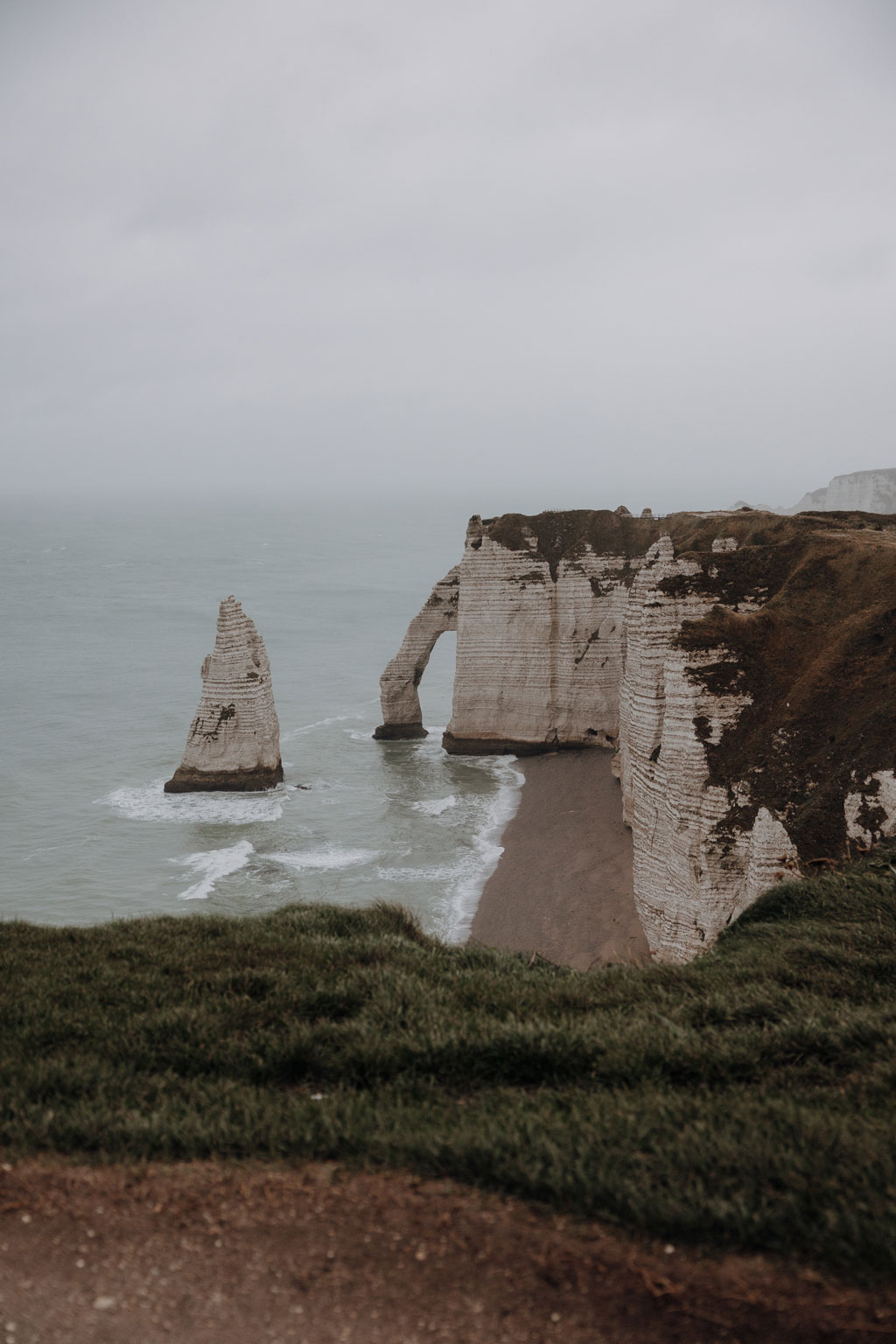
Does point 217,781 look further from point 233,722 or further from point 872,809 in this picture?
point 872,809

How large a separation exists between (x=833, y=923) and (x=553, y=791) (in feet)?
65.4

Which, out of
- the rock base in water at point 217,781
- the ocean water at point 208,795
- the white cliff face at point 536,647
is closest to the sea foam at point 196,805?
the ocean water at point 208,795

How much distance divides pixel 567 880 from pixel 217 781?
1361 cm

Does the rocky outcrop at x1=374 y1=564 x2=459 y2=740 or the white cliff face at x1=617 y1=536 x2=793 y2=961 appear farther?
the rocky outcrop at x1=374 y1=564 x2=459 y2=740

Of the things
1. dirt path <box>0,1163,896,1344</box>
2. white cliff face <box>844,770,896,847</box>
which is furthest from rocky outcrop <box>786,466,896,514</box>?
dirt path <box>0,1163,896,1344</box>

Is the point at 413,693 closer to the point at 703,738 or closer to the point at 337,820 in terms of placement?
the point at 337,820

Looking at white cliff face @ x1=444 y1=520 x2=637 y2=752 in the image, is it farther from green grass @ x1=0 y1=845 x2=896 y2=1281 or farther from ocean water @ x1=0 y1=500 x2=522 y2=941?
green grass @ x1=0 y1=845 x2=896 y2=1281

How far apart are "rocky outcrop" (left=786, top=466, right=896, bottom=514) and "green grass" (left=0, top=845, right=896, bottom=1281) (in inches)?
4432

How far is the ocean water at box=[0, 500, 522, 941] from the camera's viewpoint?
20375 millimetres

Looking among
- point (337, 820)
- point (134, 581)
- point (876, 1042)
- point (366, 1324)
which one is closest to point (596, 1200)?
point (366, 1324)

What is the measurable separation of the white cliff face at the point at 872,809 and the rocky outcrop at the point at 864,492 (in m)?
107

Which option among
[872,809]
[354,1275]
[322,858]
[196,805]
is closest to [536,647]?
[322,858]

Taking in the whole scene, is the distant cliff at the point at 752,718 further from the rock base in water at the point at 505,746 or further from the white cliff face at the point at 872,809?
the rock base in water at the point at 505,746

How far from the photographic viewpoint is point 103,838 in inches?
943
